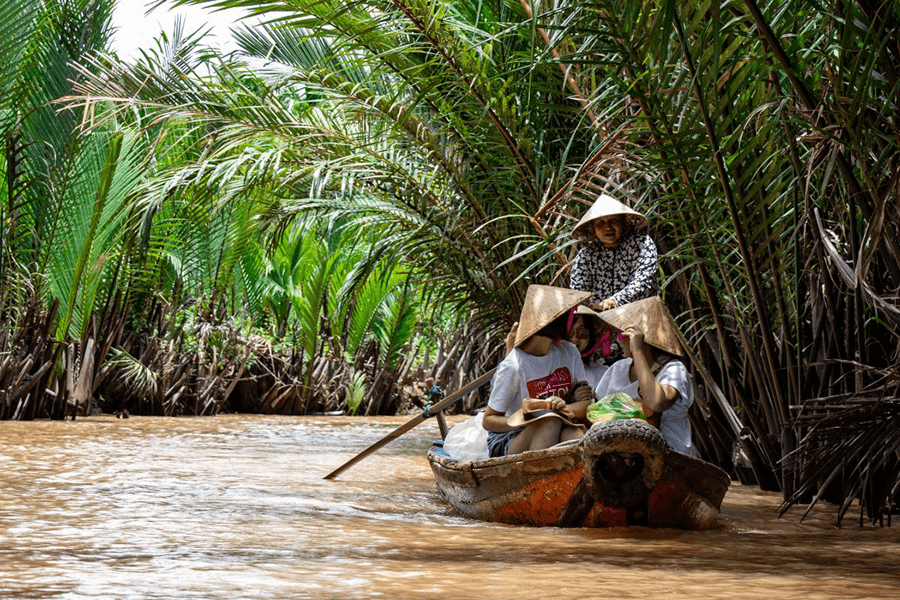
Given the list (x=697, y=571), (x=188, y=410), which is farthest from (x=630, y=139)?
(x=188, y=410)

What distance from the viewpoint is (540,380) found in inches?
185

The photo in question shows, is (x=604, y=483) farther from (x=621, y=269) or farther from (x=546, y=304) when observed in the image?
(x=621, y=269)

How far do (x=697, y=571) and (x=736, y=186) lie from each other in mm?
1935

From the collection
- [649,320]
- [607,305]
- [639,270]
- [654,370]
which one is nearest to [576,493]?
[654,370]

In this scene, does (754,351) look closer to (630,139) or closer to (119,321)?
(630,139)

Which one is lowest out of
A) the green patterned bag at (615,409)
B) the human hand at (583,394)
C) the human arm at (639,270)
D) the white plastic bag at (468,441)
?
the white plastic bag at (468,441)

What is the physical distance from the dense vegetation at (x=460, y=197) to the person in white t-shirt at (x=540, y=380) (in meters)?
0.73

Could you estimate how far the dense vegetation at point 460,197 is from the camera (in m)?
4.14

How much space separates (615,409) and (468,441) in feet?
4.57

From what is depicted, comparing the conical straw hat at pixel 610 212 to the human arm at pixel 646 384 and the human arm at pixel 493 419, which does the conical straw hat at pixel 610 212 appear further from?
the human arm at pixel 493 419

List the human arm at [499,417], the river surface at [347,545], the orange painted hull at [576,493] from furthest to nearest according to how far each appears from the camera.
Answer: the human arm at [499,417] → the orange painted hull at [576,493] → the river surface at [347,545]

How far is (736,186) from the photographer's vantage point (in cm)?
465

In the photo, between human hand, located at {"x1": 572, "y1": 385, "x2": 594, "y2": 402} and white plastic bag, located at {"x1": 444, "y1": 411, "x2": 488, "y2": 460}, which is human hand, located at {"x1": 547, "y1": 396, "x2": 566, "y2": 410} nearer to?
human hand, located at {"x1": 572, "y1": 385, "x2": 594, "y2": 402}

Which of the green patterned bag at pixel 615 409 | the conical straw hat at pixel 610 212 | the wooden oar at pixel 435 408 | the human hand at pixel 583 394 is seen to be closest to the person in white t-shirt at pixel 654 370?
the human hand at pixel 583 394
